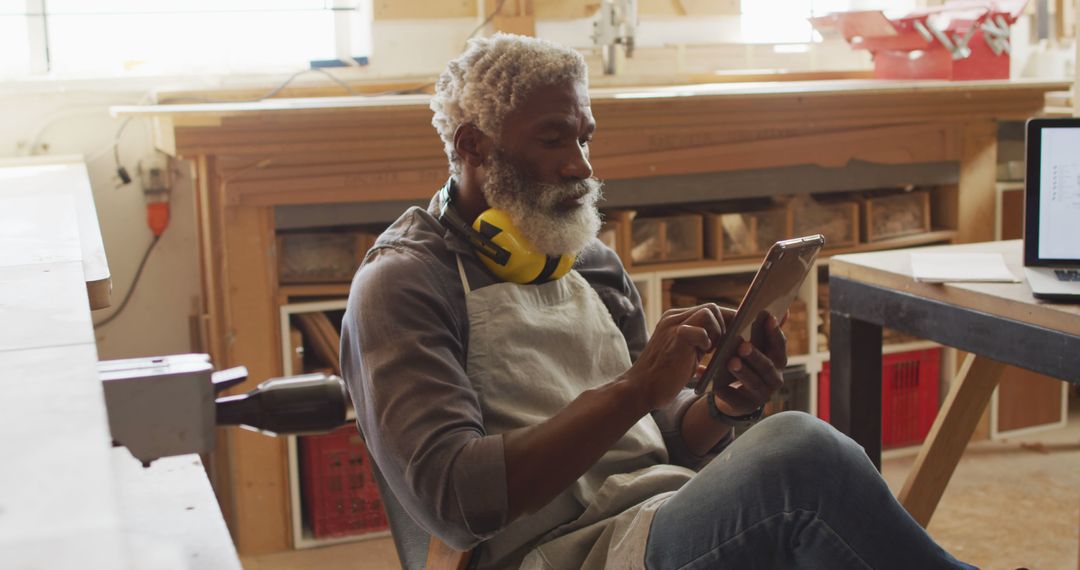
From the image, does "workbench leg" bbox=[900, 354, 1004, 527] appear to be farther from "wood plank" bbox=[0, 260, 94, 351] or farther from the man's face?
"wood plank" bbox=[0, 260, 94, 351]

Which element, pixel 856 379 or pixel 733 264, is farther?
pixel 733 264

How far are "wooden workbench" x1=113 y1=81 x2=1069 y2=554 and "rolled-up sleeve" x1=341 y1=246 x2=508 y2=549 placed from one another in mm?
1277

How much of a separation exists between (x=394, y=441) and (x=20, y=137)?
2.36 meters

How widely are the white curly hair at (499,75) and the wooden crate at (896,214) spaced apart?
199cm

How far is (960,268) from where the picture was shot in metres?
2.13

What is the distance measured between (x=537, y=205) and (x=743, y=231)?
1.75 m

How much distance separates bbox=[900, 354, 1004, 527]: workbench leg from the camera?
2.47 metres

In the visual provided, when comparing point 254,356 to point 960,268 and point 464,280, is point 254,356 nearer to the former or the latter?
point 464,280

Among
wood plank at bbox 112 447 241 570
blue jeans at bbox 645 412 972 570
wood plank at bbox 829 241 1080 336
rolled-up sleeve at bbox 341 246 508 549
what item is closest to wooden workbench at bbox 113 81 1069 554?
wood plank at bbox 829 241 1080 336

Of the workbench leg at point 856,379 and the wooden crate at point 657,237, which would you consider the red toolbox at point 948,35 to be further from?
the workbench leg at point 856,379

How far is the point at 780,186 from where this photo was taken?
3.21 metres

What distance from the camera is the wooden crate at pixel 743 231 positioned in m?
3.25

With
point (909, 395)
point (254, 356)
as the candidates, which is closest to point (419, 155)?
point (254, 356)

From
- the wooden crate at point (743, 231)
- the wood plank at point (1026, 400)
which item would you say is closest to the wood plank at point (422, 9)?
the wooden crate at point (743, 231)
